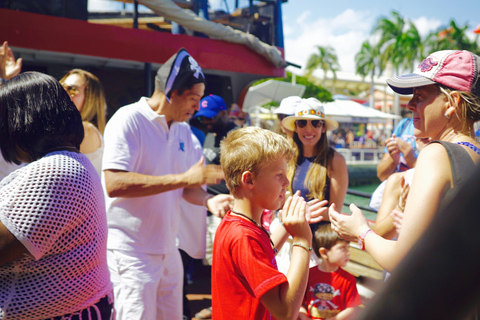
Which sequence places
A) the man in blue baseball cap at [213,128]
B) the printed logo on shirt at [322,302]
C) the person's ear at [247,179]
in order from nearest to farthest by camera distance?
the person's ear at [247,179], the printed logo on shirt at [322,302], the man in blue baseball cap at [213,128]

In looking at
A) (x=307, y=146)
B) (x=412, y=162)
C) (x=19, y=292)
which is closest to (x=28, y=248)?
(x=19, y=292)

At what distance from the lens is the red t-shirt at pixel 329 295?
8.89 ft

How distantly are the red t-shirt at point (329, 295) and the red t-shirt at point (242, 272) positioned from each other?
122 cm

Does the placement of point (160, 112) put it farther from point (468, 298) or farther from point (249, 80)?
point (249, 80)

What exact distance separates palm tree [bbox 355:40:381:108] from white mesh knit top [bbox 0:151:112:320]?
58.4 meters

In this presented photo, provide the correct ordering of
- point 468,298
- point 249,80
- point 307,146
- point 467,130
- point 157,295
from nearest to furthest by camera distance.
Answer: point 468,298, point 467,130, point 157,295, point 307,146, point 249,80

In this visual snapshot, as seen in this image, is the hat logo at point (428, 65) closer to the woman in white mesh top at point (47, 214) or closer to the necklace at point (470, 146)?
the necklace at point (470, 146)

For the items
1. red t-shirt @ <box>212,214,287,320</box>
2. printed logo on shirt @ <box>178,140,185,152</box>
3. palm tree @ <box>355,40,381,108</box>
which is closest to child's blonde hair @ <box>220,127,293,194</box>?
red t-shirt @ <box>212,214,287,320</box>

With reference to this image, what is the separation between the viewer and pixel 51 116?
61.4 inches

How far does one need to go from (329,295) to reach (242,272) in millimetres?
1445

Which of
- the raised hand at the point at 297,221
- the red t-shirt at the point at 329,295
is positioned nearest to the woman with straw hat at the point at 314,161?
the red t-shirt at the point at 329,295

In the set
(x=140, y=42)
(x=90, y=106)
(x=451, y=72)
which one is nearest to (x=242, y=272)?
(x=451, y=72)

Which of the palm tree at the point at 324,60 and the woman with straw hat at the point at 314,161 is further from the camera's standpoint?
the palm tree at the point at 324,60

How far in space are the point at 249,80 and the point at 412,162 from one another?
6039 millimetres
